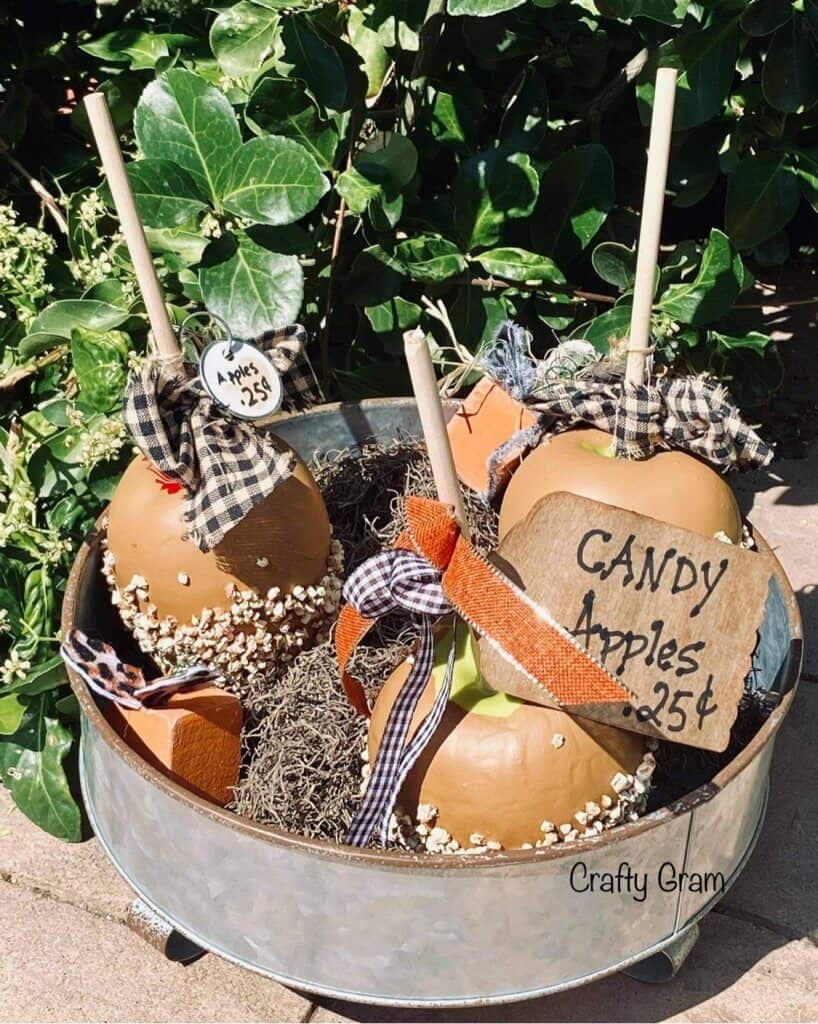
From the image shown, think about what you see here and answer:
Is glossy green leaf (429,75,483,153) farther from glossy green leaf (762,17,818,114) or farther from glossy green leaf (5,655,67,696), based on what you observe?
glossy green leaf (5,655,67,696)

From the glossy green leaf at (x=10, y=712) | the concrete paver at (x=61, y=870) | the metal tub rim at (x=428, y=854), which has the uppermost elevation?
the metal tub rim at (x=428, y=854)

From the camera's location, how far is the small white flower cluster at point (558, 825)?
100 cm

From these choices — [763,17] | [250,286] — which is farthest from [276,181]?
[763,17]

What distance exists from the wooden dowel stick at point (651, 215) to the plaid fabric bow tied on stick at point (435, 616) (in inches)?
12.6

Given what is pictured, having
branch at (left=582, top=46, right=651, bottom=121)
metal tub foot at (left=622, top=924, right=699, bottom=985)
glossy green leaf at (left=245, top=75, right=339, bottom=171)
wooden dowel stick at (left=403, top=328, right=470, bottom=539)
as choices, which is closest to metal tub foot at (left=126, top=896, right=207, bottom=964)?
metal tub foot at (left=622, top=924, right=699, bottom=985)

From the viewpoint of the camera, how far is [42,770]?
1.44 meters

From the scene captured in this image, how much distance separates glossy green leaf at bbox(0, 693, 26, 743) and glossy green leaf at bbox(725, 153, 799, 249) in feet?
3.86

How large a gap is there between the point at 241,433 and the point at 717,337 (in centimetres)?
84

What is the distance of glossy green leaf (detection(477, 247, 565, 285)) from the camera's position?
4.81ft

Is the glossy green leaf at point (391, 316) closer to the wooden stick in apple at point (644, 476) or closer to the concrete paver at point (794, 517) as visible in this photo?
the wooden stick in apple at point (644, 476)

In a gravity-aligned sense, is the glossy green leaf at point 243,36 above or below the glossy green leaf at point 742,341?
above

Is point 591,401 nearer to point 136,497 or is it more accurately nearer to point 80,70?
point 136,497

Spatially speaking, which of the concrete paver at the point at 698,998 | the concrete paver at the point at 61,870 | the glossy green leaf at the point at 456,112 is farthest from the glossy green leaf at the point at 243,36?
the concrete paver at the point at 698,998

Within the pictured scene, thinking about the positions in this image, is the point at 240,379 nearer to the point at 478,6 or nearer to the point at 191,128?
the point at 191,128
